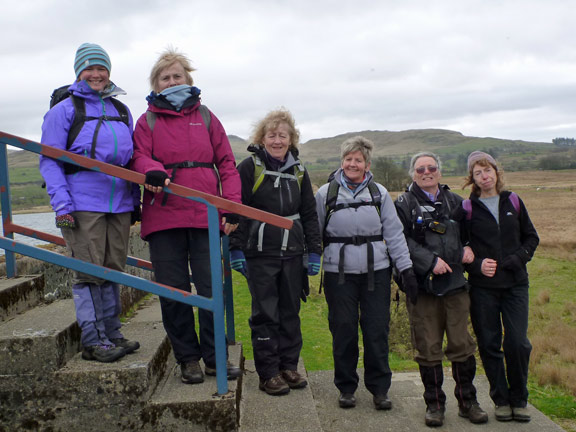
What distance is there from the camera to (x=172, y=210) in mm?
A: 3453

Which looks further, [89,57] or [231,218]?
[231,218]

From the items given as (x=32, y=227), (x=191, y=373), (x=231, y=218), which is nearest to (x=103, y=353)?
(x=191, y=373)

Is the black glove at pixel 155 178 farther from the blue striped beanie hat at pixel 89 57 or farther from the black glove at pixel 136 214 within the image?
the blue striped beanie hat at pixel 89 57

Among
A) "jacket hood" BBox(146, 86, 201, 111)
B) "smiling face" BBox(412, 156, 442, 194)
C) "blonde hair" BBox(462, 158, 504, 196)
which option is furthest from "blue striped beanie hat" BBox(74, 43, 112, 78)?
"blonde hair" BBox(462, 158, 504, 196)

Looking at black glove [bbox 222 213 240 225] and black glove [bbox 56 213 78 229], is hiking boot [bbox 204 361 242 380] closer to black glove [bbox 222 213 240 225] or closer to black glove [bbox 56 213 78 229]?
black glove [bbox 222 213 240 225]

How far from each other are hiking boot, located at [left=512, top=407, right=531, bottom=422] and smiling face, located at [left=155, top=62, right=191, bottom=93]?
Answer: 3.52 meters

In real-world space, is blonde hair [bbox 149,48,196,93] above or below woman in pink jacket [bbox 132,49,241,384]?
above

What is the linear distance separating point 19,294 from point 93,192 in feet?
4.46

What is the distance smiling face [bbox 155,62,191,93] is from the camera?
364cm

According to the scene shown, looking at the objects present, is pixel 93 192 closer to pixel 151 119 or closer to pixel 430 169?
pixel 151 119

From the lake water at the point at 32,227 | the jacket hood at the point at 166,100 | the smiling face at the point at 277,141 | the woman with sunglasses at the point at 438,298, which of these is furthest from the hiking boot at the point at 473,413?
the lake water at the point at 32,227

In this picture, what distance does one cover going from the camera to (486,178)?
4086mm

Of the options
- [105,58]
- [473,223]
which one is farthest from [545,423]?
[105,58]

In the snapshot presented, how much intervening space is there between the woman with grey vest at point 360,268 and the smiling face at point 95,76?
6.20ft
